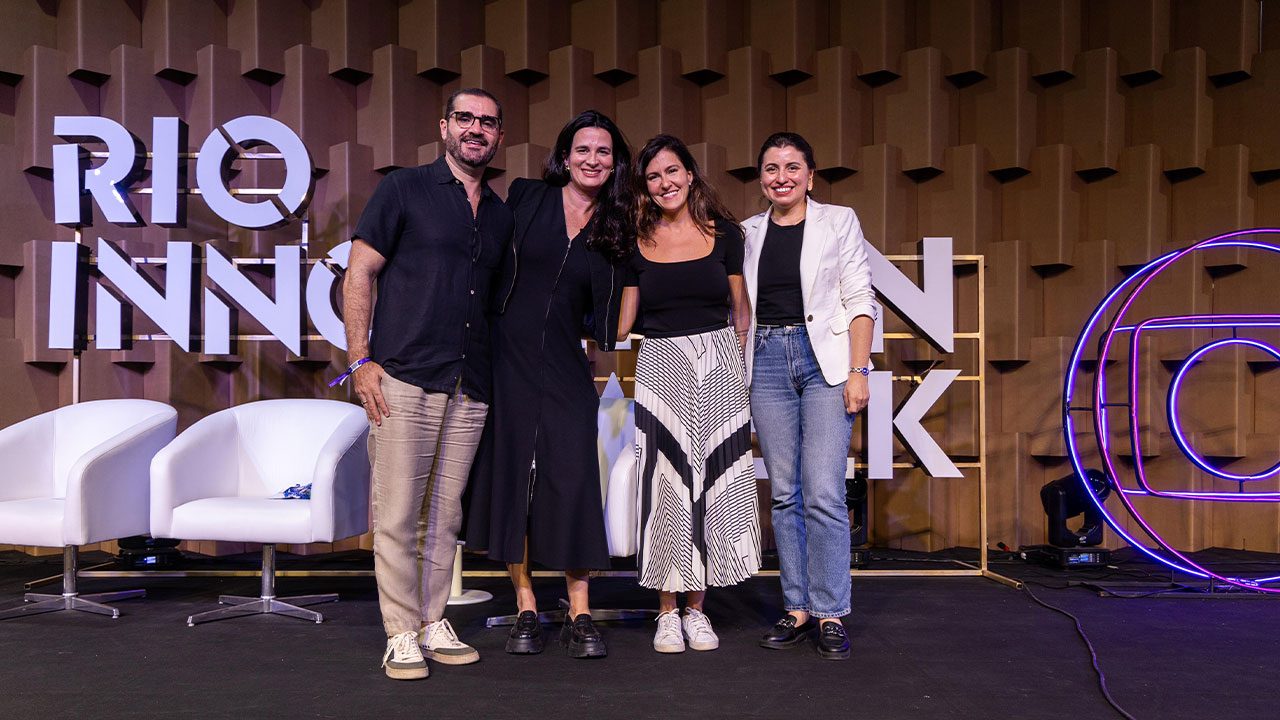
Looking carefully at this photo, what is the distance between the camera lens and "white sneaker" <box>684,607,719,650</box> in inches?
120

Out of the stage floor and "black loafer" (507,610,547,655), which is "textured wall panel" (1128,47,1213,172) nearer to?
the stage floor

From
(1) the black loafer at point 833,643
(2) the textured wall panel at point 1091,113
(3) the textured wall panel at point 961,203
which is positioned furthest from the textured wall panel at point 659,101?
(1) the black loafer at point 833,643

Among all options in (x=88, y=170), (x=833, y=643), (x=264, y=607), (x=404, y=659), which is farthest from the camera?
(x=88, y=170)

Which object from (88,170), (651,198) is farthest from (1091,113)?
(88,170)

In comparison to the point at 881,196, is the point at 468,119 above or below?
below

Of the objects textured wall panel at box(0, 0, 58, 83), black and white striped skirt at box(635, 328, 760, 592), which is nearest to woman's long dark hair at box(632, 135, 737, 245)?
black and white striped skirt at box(635, 328, 760, 592)

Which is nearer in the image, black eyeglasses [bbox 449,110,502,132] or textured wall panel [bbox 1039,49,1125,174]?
black eyeglasses [bbox 449,110,502,132]

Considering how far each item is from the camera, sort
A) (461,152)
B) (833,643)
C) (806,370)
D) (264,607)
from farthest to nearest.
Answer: (264,607)
(806,370)
(833,643)
(461,152)

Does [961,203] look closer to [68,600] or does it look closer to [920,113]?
[920,113]

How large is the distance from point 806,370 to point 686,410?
421mm

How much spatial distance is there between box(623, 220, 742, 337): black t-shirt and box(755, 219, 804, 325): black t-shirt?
0.13 meters

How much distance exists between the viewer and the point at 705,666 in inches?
112

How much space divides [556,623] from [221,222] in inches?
123

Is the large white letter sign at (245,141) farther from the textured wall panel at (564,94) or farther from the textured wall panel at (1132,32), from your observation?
the textured wall panel at (1132,32)
